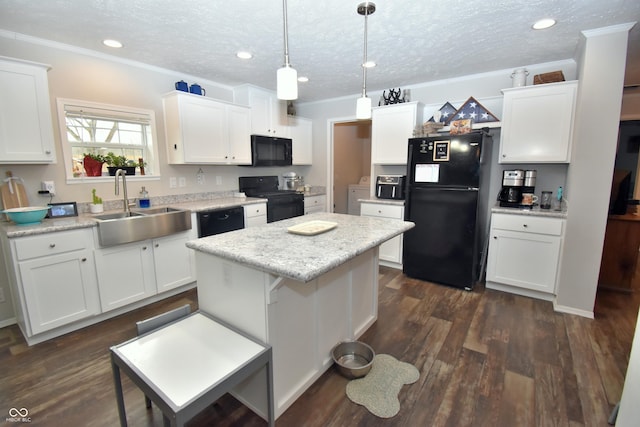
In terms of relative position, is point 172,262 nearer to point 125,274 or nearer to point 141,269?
point 141,269

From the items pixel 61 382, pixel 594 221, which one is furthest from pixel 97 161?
pixel 594 221

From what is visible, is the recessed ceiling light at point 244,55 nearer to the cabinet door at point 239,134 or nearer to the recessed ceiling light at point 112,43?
the cabinet door at point 239,134

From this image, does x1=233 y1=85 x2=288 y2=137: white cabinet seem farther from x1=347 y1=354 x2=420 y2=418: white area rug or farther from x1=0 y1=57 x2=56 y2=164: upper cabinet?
x1=347 y1=354 x2=420 y2=418: white area rug

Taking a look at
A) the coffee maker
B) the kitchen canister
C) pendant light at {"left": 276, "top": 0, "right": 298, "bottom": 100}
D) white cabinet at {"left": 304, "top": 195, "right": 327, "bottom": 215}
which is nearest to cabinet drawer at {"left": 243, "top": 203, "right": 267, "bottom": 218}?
white cabinet at {"left": 304, "top": 195, "right": 327, "bottom": 215}

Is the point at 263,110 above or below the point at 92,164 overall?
above

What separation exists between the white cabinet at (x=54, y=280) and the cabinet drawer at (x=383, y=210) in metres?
2.87

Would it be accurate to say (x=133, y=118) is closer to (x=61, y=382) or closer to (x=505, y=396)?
(x=61, y=382)

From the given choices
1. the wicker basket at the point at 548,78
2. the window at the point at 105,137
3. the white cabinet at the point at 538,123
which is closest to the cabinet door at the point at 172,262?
the window at the point at 105,137

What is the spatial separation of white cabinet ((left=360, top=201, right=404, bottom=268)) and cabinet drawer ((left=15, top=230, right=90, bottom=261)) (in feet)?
9.55

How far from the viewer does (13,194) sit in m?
2.40

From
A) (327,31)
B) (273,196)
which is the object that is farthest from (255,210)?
(327,31)

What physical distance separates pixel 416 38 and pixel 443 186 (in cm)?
145

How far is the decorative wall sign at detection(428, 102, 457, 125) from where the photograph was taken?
140 inches

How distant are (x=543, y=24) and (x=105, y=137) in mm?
4070
